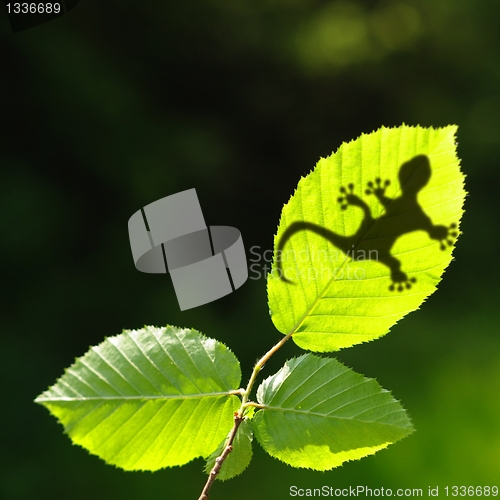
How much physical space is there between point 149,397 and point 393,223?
0.15 metres

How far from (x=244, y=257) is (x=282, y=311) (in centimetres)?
18

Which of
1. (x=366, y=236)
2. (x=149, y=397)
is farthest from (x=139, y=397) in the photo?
(x=366, y=236)

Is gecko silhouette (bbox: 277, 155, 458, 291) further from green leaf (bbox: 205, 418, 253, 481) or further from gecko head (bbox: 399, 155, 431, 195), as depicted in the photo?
green leaf (bbox: 205, 418, 253, 481)

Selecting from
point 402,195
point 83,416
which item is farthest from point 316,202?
point 83,416

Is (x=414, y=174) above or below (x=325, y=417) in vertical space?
above

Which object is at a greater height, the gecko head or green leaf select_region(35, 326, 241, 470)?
the gecko head

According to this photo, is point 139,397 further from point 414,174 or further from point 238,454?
point 414,174

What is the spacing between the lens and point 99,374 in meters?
0.26

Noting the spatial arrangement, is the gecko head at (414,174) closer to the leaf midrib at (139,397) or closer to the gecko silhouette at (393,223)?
the gecko silhouette at (393,223)

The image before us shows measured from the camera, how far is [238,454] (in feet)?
0.97

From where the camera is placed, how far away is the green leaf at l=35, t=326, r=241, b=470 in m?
0.25

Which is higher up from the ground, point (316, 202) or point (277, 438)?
point (316, 202)

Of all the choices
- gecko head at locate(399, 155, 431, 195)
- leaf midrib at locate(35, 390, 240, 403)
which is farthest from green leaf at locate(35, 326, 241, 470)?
gecko head at locate(399, 155, 431, 195)

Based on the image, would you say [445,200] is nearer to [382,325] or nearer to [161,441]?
[382,325]
